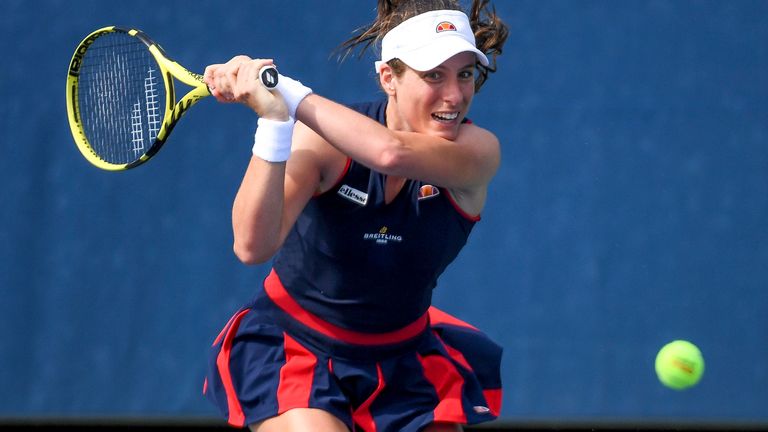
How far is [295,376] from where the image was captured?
9.04ft

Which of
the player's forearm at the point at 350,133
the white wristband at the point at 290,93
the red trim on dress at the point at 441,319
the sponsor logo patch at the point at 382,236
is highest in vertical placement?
the white wristband at the point at 290,93

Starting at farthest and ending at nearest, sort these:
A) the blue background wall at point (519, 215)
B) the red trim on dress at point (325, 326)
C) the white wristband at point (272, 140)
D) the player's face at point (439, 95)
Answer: the blue background wall at point (519, 215)
the red trim on dress at point (325, 326)
the player's face at point (439, 95)
the white wristband at point (272, 140)

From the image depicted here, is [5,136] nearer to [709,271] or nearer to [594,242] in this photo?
[594,242]

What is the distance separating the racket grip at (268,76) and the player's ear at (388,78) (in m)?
0.40

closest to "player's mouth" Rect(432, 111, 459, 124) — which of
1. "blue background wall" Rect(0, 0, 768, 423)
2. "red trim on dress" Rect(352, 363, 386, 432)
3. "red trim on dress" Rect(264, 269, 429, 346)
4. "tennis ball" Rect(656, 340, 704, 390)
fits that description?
"red trim on dress" Rect(264, 269, 429, 346)

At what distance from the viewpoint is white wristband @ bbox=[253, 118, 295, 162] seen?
2466 mm

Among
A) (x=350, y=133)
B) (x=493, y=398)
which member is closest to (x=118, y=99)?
(x=350, y=133)

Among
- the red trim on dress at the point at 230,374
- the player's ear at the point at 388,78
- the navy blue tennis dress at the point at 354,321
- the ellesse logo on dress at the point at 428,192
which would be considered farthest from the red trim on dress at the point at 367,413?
the player's ear at the point at 388,78

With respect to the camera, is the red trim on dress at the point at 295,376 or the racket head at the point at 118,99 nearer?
the red trim on dress at the point at 295,376

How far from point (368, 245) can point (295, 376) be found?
0.36m

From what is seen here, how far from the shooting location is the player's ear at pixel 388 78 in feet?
9.25

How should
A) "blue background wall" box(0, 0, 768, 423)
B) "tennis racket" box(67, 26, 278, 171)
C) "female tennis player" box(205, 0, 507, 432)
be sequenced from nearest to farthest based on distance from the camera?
"female tennis player" box(205, 0, 507, 432) → "tennis racket" box(67, 26, 278, 171) → "blue background wall" box(0, 0, 768, 423)

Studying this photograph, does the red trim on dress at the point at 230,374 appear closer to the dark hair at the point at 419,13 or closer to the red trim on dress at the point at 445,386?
the red trim on dress at the point at 445,386

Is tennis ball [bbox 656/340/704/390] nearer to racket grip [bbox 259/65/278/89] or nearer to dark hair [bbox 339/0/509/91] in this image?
dark hair [bbox 339/0/509/91]
